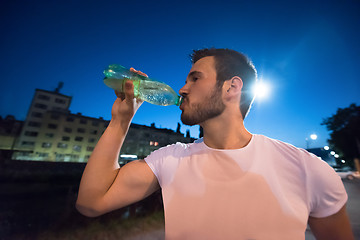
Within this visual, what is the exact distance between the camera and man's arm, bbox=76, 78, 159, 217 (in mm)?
1235

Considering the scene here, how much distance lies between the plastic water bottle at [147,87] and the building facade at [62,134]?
3450 centimetres

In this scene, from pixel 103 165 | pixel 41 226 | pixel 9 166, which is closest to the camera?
pixel 103 165

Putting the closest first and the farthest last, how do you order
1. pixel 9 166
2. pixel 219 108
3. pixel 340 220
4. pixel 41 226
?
1. pixel 340 220
2. pixel 219 108
3. pixel 41 226
4. pixel 9 166

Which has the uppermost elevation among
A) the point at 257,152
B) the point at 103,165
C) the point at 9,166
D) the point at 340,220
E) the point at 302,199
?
the point at 257,152

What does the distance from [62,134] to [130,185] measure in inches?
1648

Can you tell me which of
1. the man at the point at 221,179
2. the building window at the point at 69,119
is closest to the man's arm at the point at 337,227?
the man at the point at 221,179

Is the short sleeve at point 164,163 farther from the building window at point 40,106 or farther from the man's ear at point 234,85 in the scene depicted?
the building window at point 40,106

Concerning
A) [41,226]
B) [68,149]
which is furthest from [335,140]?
[68,149]

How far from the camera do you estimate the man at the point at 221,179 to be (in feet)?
3.59

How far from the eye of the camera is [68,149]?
3419 cm

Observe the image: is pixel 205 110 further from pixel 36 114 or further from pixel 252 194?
pixel 36 114

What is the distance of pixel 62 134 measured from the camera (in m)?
34.2

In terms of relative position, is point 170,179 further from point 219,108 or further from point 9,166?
point 9,166

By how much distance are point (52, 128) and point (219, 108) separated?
142 feet
